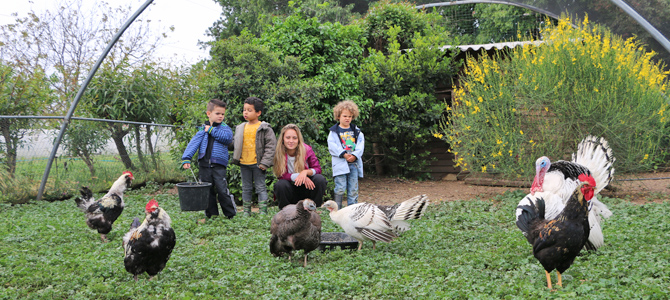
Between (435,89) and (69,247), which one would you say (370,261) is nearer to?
(69,247)

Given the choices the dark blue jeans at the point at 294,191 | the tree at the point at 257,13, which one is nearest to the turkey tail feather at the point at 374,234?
the dark blue jeans at the point at 294,191

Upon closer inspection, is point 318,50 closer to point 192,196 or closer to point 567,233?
point 192,196

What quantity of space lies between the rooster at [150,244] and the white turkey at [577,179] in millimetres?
3432

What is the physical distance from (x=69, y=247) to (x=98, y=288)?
1926 mm

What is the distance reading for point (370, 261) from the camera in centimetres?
459

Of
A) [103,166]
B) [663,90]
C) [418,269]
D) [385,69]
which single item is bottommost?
[418,269]

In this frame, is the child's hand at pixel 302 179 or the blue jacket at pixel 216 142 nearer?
the child's hand at pixel 302 179

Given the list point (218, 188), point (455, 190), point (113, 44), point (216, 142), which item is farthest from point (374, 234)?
point (113, 44)

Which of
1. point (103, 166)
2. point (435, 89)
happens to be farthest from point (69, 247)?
point (435, 89)

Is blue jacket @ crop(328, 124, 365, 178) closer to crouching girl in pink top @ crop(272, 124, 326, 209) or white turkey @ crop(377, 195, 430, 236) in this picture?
crouching girl in pink top @ crop(272, 124, 326, 209)

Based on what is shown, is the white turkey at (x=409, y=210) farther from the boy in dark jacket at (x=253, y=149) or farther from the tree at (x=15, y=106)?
the tree at (x=15, y=106)

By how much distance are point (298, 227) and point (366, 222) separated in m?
0.77

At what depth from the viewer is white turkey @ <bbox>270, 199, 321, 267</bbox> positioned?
Result: 442 cm

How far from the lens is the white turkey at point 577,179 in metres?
4.38
